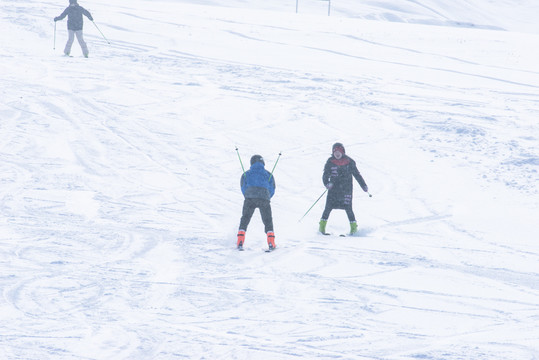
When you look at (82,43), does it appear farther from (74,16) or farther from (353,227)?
(353,227)

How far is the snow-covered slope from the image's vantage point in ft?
21.8

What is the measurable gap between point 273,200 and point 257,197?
283 cm

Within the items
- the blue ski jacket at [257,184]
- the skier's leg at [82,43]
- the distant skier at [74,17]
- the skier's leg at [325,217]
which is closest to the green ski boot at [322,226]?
the skier's leg at [325,217]

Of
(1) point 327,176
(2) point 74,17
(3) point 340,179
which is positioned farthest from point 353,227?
(2) point 74,17

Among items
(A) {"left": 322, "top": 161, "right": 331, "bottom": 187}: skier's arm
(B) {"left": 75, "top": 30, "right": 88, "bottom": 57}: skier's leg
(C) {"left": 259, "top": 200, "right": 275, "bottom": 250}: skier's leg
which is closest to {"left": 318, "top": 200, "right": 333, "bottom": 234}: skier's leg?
(A) {"left": 322, "top": 161, "right": 331, "bottom": 187}: skier's arm

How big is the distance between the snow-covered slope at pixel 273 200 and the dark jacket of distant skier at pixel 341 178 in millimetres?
547

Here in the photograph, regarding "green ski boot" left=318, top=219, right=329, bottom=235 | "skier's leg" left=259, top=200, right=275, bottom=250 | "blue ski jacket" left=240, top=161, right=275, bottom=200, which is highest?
"blue ski jacket" left=240, top=161, right=275, bottom=200

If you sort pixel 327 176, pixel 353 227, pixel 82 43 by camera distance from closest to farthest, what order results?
pixel 327 176 < pixel 353 227 < pixel 82 43

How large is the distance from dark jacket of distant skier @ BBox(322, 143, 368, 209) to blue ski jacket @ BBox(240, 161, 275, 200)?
932 millimetres

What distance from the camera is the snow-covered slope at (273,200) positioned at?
6.66 meters

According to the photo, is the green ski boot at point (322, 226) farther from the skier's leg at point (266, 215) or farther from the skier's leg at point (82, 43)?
the skier's leg at point (82, 43)

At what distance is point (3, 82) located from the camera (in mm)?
18531

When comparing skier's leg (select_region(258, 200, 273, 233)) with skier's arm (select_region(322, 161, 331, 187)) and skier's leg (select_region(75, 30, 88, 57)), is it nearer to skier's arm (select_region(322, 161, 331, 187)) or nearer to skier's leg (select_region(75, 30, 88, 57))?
skier's arm (select_region(322, 161, 331, 187))

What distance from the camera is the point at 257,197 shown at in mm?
9406
